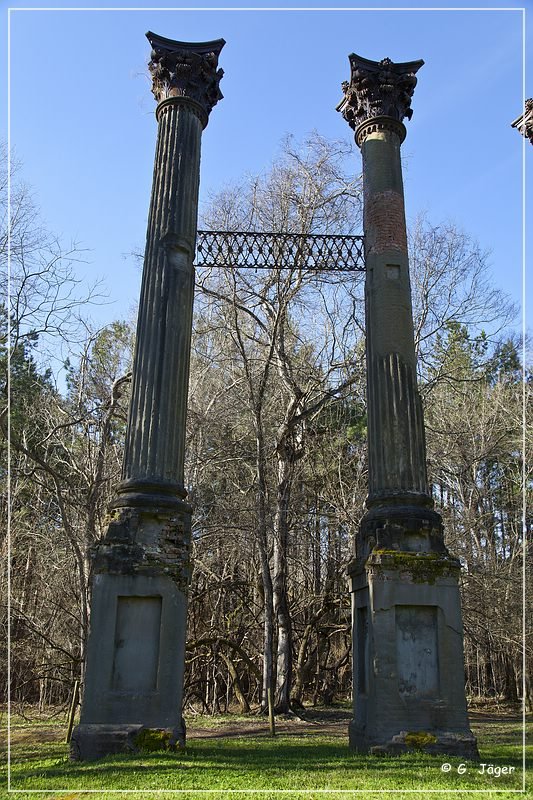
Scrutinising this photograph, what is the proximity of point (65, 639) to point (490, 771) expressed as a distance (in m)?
15.0

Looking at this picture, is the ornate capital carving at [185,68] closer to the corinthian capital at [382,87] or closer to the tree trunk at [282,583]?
the corinthian capital at [382,87]

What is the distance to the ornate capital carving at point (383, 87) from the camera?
12766 mm

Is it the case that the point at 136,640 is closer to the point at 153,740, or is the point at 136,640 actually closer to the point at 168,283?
the point at 153,740

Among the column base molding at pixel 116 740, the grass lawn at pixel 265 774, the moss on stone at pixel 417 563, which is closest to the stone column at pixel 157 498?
the column base molding at pixel 116 740

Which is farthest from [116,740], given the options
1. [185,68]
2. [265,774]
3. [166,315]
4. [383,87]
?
[383,87]

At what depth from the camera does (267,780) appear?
7027mm

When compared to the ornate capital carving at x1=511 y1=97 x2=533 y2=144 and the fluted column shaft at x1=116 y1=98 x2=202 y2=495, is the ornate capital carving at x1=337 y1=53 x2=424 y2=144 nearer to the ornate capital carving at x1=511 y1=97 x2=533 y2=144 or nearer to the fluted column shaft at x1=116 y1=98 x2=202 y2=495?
the ornate capital carving at x1=511 y1=97 x2=533 y2=144

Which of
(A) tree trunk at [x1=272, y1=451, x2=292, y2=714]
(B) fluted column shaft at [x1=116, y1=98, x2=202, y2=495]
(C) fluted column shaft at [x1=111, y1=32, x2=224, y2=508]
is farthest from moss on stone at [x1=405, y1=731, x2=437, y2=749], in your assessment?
(A) tree trunk at [x1=272, y1=451, x2=292, y2=714]

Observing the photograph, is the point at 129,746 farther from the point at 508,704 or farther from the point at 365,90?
the point at 508,704

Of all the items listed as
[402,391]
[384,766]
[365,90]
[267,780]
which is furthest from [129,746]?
[365,90]

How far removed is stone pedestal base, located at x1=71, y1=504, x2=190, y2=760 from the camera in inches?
336

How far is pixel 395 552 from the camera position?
976 cm

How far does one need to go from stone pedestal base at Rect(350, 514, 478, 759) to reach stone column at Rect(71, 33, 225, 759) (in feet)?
8.72

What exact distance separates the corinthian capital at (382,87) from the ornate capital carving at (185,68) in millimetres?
2697
